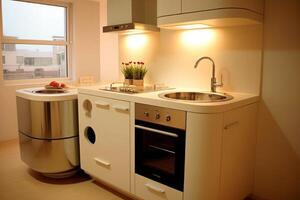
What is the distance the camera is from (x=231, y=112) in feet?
5.94

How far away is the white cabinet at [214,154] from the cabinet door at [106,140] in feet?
1.91

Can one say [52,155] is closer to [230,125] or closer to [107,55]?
[230,125]

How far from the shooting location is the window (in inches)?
150

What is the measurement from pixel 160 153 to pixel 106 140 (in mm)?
568

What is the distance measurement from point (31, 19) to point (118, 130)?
109 inches

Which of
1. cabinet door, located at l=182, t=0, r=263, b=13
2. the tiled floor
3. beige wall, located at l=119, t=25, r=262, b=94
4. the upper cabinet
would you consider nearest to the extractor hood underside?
beige wall, located at l=119, t=25, r=262, b=94

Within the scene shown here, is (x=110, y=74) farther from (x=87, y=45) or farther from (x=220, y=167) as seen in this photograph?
(x=220, y=167)

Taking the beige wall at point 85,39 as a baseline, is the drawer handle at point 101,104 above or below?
below

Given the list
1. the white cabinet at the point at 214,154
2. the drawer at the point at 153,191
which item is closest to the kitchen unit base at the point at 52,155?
A: the drawer at the point at 153,191

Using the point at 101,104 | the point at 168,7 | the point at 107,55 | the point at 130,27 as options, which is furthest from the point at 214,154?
the point at 107,55

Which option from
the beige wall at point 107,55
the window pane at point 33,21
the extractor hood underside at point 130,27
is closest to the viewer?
the extractor hood underside at point 130,27

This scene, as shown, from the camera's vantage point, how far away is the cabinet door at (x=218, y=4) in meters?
1.78

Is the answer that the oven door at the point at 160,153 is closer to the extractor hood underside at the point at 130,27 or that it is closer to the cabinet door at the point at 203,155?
the cabinet door at the point at 203,155

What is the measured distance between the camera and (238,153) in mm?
1986
